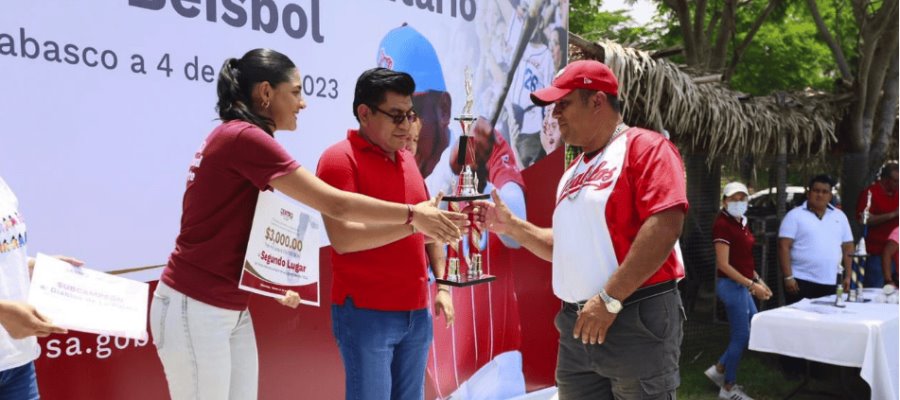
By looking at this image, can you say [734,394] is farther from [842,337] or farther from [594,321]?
[594,321]

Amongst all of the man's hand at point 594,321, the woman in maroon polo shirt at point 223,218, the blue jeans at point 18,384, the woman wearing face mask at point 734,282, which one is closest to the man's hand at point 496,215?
the man's hand at point 594,321

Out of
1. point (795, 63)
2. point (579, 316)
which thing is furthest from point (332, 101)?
point (795, 63)

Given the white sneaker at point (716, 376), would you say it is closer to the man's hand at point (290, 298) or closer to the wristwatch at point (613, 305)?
the wristwatch at point (613, 305)

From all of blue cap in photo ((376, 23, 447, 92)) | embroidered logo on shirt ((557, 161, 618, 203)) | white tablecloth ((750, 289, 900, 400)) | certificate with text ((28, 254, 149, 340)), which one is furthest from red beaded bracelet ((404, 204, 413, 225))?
white tablecloth ((750, 289, 900, 400))

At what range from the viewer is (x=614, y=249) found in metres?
2.64

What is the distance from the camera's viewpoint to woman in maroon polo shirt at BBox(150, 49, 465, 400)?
2.41 meters

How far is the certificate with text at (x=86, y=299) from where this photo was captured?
7.36ft

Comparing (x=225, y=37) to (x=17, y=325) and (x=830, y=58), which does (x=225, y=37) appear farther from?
(x=830, y=58)

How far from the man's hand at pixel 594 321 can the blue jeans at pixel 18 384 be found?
1.69 m

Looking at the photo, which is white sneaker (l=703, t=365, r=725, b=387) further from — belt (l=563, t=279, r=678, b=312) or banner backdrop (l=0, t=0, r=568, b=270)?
belt (l=563, t=279, r=678, b=312)

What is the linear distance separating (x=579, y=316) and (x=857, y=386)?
→ 15.1 feet

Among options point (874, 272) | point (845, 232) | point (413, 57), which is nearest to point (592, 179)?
point (413, 57)

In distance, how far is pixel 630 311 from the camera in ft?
8.61

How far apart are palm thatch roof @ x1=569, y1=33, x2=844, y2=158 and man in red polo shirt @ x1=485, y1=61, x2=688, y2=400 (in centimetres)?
424
